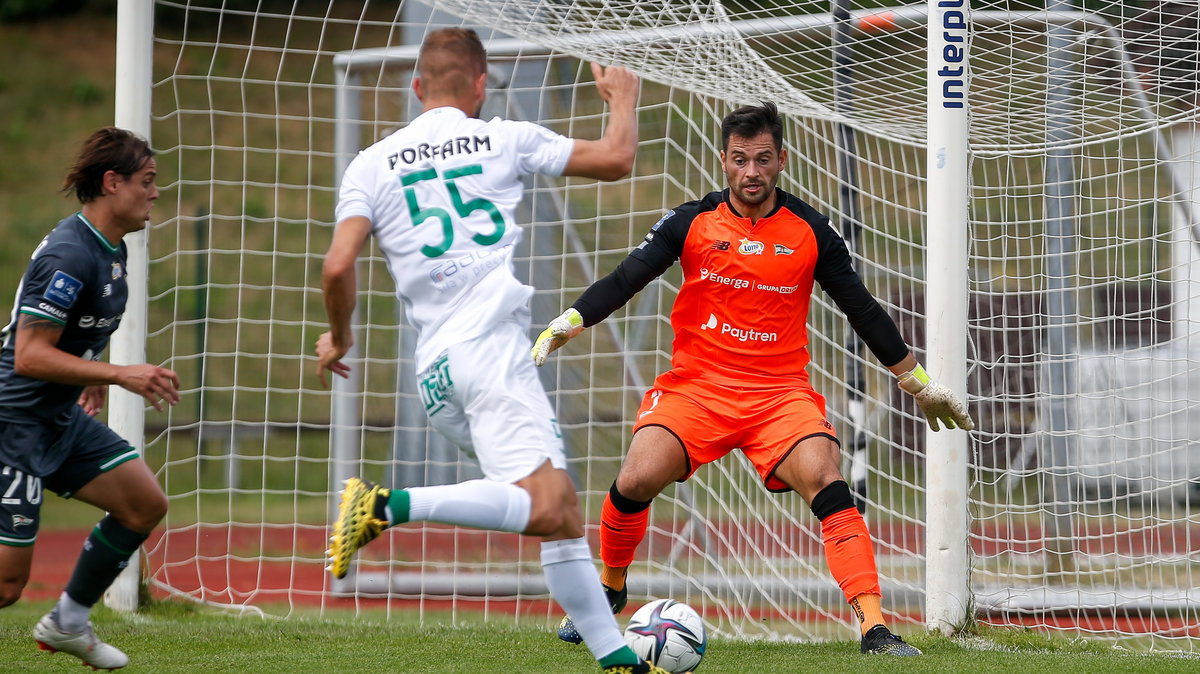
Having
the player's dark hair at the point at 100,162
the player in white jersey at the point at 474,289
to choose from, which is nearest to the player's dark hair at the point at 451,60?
the player in white jersey at the point at 474,289

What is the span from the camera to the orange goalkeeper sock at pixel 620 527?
4723mm

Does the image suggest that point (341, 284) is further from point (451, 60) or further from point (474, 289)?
point (451, 60)

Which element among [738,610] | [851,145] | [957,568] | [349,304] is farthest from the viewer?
[738,610]

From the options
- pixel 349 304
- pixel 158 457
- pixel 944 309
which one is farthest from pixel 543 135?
pixel 158 457

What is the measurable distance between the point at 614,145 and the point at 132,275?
3.33 m

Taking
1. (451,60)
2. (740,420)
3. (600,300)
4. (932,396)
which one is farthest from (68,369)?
(932,396)

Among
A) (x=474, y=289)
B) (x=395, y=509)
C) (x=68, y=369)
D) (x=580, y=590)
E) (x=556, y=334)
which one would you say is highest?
(x=474, y=289)

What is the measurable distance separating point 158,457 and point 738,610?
8.73m

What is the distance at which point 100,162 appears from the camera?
4227 mm

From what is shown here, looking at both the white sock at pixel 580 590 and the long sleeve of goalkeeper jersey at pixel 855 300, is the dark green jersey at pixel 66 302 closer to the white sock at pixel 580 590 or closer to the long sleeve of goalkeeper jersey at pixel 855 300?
the white sock at pixel 580 590

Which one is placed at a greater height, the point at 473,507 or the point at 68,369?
the point at 68,369

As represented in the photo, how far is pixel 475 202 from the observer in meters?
3.71

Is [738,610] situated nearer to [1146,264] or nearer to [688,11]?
[1146,264]

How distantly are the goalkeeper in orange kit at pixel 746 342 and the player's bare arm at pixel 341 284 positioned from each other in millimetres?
1064
